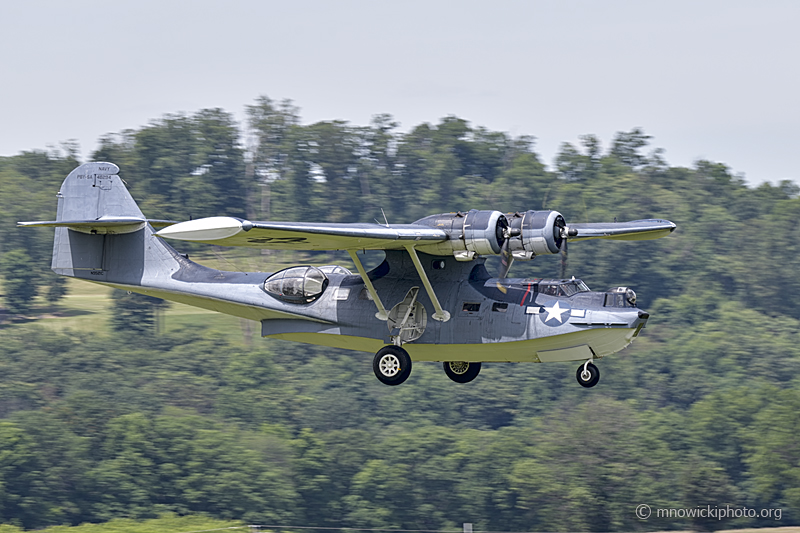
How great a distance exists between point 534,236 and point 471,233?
1254 millimetres

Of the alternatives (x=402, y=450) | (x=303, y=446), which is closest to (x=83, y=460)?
(x=303, y=446)

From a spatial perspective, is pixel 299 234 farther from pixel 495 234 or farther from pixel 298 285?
pixel 495 234

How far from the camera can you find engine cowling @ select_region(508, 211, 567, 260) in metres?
20.0

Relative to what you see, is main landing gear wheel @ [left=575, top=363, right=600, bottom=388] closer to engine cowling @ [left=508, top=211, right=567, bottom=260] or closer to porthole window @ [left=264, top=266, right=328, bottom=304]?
engine cowling @ [left=508, top=211, right=567, bottom=260]

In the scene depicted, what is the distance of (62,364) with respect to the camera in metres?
76.1

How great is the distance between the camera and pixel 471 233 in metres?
19.9

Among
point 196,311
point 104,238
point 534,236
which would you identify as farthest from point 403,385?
point 534,236

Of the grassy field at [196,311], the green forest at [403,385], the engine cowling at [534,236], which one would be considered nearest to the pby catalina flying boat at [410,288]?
the engine cowling at [534,236]

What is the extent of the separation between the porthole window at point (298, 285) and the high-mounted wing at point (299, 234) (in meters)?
2.08

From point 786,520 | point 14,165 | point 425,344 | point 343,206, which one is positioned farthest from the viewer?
point 14,165

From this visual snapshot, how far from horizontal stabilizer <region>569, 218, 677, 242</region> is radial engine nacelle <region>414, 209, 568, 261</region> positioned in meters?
1.91

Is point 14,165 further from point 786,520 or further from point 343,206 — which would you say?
point 786,520

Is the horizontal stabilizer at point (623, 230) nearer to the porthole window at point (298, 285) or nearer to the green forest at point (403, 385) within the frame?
the porthole window at point (298, 285)

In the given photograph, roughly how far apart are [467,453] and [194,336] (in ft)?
87.7
